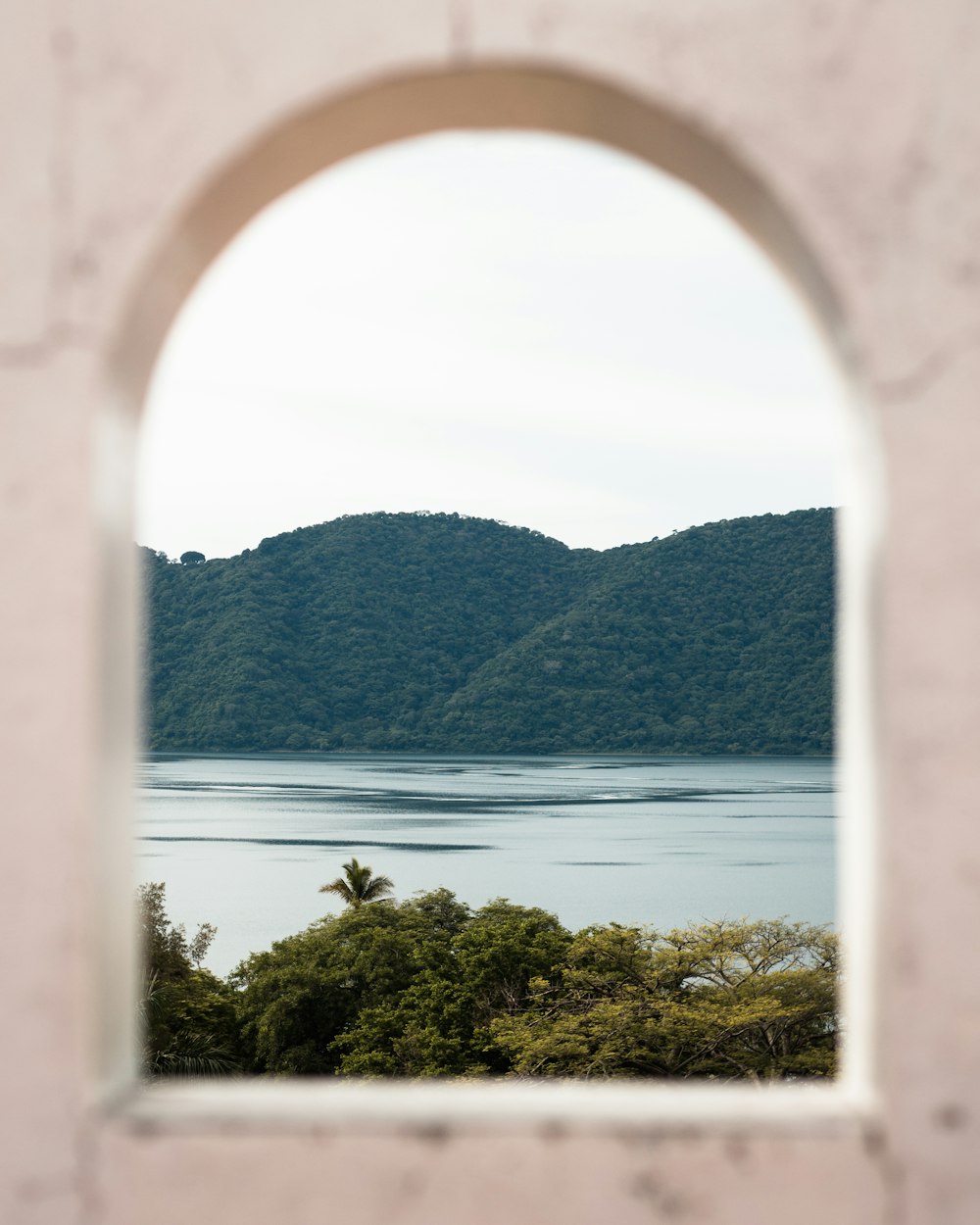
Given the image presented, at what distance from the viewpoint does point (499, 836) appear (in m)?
75.4

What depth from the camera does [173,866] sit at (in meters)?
65.1

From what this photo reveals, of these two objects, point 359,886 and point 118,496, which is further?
point 359,886

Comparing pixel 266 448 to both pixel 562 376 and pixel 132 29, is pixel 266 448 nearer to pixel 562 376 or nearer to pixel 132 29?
pixel 562 376

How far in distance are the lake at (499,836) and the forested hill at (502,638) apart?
5.58 metres

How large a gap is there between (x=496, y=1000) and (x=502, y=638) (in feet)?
161

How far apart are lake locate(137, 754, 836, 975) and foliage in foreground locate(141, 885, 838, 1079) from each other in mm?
21466

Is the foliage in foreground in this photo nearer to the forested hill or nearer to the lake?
the lake

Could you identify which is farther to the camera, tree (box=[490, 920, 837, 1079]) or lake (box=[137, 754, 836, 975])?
lake (box=[137, 754, 836, 975])

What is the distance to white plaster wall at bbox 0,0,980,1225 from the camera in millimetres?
1383

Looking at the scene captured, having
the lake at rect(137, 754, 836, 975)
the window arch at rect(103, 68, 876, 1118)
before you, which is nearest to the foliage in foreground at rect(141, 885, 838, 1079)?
the window arch at rect(103, 68, 876, 1118)

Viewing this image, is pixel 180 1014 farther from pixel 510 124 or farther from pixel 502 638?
pixel 502 638

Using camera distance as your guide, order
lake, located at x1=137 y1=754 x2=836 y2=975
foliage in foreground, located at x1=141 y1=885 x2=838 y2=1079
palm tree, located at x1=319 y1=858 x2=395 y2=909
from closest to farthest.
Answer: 1. foliage in foreground, located at x1=141 y1=885 x2=838 y2=1079
2. palm tree, located at x1=319 y1=858 x2=395 y2=909
3. lake, located at x1=137 y1=754 x2=836 y2=975

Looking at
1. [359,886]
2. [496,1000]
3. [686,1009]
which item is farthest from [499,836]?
[686,1009]

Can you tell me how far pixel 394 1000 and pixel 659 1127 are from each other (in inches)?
992
